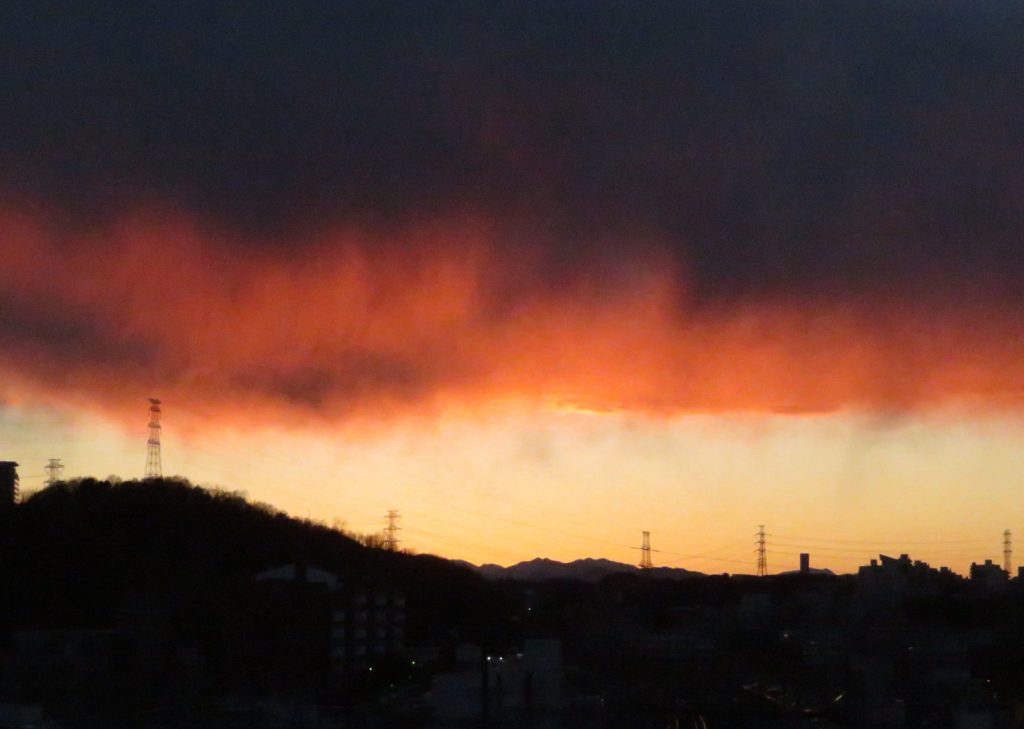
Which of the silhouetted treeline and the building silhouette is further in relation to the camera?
the building silhouette

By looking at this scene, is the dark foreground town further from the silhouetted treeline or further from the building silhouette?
the building silhouette

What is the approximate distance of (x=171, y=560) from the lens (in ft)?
101

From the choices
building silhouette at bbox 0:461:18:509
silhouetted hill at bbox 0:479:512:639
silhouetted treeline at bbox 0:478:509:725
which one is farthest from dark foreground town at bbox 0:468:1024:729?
building silhouette at bbox 0:461:18:509

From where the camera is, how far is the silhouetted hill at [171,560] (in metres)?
20.3

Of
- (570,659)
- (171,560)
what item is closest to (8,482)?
(171,560)

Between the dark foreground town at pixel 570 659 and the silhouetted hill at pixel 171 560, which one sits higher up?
the silhouetted hill at pixel 171 560

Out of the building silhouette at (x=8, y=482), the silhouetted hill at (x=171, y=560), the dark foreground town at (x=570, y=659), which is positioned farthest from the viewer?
the building silhouette at (x=8, y=482)

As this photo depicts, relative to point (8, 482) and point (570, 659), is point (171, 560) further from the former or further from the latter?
point (570, 659)

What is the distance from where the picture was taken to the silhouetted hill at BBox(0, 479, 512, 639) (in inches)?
798

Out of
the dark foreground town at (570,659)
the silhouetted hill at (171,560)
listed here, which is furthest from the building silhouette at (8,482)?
the dark foreground town at (570,659)

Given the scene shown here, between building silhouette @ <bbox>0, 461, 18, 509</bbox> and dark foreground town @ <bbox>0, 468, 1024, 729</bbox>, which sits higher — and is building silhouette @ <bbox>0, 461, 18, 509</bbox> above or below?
above

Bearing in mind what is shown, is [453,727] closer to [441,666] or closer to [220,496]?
[441,666]

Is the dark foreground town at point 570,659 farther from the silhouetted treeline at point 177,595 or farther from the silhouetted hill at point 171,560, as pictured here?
the silhouetted hill at point 171,560

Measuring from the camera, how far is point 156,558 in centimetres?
3012
